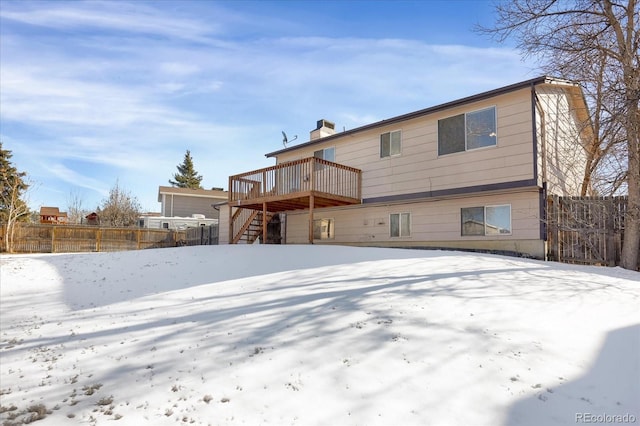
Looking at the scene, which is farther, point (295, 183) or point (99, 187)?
point (99, 187)

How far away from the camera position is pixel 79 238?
20.7 m

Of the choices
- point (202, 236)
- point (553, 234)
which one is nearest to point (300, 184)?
point (553, 234)

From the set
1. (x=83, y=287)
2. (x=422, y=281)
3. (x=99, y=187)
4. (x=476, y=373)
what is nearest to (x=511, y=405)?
(x=476, y=373)

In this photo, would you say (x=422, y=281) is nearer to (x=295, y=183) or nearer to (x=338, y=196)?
(x=338, y=196)

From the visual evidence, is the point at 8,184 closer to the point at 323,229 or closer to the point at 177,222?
the point at 177,222

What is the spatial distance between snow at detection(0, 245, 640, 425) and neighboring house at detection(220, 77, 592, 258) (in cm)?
406

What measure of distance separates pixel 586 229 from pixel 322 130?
438 inches

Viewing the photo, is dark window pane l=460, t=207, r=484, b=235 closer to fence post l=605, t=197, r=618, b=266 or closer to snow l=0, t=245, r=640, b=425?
fence post l=605, t=197, r=618, b=266

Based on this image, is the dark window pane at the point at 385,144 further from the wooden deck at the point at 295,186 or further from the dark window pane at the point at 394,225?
the dark window pane at the point at 394,225

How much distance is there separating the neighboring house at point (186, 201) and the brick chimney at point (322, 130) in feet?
56.8

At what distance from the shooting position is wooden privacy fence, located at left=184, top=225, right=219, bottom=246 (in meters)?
21.8

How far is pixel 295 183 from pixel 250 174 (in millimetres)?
2147

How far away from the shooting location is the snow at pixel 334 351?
3.08m

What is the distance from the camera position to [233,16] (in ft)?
35.9
